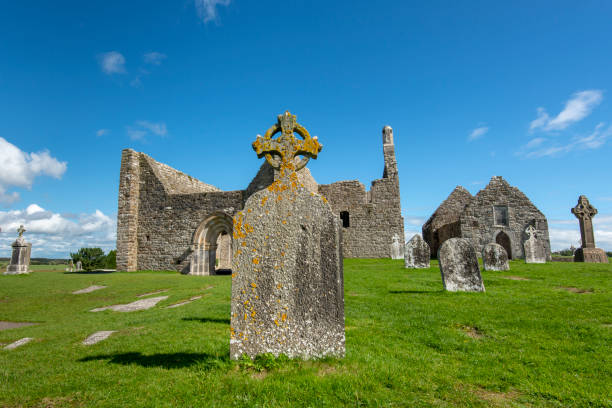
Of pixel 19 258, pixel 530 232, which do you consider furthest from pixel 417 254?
pixel 19 258

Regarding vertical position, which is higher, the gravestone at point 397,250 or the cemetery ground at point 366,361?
the gravestone at point 397,250

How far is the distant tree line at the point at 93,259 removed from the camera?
29484 millimetres

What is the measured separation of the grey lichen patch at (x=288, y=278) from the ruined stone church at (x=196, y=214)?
13.9m

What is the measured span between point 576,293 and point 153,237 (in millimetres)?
20517

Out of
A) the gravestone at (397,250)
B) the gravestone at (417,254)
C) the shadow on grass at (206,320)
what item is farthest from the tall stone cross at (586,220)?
A: the shadow on grass at (206,320)

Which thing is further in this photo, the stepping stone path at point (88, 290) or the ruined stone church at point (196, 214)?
the ruined stone church at point (196, 214)

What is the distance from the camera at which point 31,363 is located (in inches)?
161

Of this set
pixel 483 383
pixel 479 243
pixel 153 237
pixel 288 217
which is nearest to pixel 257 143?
pixel 288 217

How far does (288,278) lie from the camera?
11.1 ft

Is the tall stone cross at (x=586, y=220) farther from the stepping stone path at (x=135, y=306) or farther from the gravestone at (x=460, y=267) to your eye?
the stepping stone path at (x=135, y=306)

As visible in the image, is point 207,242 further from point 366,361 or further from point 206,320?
point 366,361

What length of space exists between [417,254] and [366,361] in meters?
10.8

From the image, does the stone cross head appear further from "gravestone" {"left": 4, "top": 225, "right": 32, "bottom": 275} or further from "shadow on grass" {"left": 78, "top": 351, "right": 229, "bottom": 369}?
"gravestone" {"left": 4, "top": 225, "right": 32, "bottom": 275}

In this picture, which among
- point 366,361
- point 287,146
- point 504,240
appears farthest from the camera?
point 504,240
